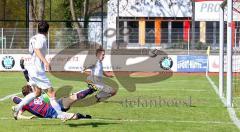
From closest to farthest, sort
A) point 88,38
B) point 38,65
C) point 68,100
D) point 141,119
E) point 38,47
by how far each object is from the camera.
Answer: point 38,47, point 38,65, point 141,119, point 68,100, point 88,38

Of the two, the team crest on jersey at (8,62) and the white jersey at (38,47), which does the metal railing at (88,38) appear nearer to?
the team crest on jersey at (8,62)

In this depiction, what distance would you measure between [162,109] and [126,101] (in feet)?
8.38

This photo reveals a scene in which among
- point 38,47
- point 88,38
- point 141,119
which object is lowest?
point 141,119

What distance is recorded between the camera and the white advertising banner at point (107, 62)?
35.7 m

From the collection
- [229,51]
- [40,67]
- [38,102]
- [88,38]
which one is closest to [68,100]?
[38,102]

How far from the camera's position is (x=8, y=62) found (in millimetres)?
36469

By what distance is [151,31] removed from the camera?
1582 inches

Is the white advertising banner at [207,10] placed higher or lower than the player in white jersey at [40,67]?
higher

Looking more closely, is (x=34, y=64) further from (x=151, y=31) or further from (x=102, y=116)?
(x=151, y=31)

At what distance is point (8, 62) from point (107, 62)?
5514 mm

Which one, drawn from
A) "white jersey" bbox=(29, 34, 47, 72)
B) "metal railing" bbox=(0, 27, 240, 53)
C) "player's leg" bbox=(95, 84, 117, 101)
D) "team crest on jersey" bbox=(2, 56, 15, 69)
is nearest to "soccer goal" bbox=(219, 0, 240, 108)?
"player's leg" bbox=(95, 84, 117, 101)

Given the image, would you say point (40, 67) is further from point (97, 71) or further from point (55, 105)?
point (97, 71)

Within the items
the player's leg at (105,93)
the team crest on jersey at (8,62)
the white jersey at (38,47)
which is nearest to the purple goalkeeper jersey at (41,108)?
the white jersey at (38,47)

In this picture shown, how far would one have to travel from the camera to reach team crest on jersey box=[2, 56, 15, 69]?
3631 centimetres
